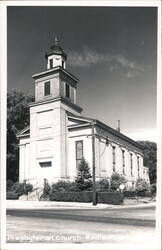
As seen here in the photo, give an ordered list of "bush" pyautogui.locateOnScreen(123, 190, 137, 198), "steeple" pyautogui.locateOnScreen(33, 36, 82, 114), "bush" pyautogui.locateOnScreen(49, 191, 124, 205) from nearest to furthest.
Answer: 1. "bush" pyautogui.locateOnScreen(49, 191, 124, 205)
2. "bush" pyautogui.locateOnScreen(123, 190, 137, 198)
3. "steeple" pyautogui.locateOnScreen(33, 36, 82, 114)

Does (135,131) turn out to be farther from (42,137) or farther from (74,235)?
(42,137)

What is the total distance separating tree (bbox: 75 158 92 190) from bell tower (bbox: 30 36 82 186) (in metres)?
3.94

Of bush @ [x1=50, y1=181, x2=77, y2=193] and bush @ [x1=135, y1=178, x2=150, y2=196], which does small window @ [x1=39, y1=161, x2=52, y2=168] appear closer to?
bush @ [x1=50, y1=181, x2=77, y2=193]

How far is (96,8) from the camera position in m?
8.85

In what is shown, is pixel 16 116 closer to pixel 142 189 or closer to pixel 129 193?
pixel 129 193

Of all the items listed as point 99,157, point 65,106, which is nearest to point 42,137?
point 65,106

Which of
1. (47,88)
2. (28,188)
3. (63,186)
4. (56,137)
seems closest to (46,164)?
(56,137)

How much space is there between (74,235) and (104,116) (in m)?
5.11

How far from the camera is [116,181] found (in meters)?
32.6

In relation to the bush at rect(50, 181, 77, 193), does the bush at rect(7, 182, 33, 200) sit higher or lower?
lower

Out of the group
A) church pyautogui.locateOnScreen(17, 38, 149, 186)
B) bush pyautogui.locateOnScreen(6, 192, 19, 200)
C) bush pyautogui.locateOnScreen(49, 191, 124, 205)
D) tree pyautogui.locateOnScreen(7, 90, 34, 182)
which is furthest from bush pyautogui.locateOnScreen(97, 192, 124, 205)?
tree pyautogui.locateOnScreen(7, 90, 34, 182)

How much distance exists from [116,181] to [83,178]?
6.21 m

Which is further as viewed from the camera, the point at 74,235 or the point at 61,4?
the point at 61,4

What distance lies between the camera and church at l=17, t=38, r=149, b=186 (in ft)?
105
